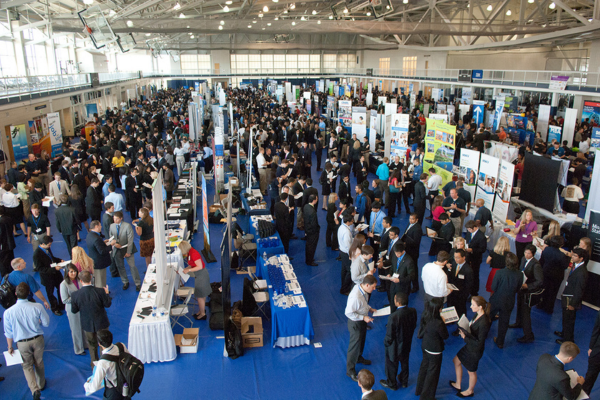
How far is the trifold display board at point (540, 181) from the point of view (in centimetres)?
877

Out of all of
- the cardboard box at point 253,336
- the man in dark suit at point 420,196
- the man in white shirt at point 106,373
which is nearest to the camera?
the man in white shirt at point 106,373

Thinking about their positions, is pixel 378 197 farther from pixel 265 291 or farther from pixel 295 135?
pixel 295 135

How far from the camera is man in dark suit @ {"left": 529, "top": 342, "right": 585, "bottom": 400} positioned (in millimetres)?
3561

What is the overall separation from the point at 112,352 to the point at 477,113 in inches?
728

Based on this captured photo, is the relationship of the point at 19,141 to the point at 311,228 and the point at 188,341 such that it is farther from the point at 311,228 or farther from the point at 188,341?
the point at 188,341

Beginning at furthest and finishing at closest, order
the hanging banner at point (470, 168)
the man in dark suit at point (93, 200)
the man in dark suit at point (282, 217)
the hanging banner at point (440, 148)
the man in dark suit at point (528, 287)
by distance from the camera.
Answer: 1. the hanging banner at point (440, 148)
2. the hanging banner at point (470, 168)
3. the man in dark suit at point (93, 200)
4. the man in dark suit at point (282, 217)
5. the man in dark suit at point (528, 287)

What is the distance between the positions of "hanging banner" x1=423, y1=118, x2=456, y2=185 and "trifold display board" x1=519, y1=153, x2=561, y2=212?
1725 millimetres

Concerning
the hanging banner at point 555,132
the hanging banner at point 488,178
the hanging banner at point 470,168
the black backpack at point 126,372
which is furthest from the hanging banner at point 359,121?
the black backpack at point 126,372

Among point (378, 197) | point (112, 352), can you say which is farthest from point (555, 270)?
point (112, 352)

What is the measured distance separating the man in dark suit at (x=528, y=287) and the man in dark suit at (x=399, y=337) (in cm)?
199

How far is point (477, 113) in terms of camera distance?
1852 centimetres

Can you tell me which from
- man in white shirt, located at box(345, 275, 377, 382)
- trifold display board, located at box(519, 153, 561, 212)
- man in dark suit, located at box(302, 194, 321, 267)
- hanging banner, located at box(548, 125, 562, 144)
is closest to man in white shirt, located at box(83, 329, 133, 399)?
man in white shirt, located at box(345, 275, 377, 382)

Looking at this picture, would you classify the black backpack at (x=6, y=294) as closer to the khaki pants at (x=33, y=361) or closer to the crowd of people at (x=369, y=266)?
the crowd of people at (x=369, y=266)

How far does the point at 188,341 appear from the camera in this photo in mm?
5547
